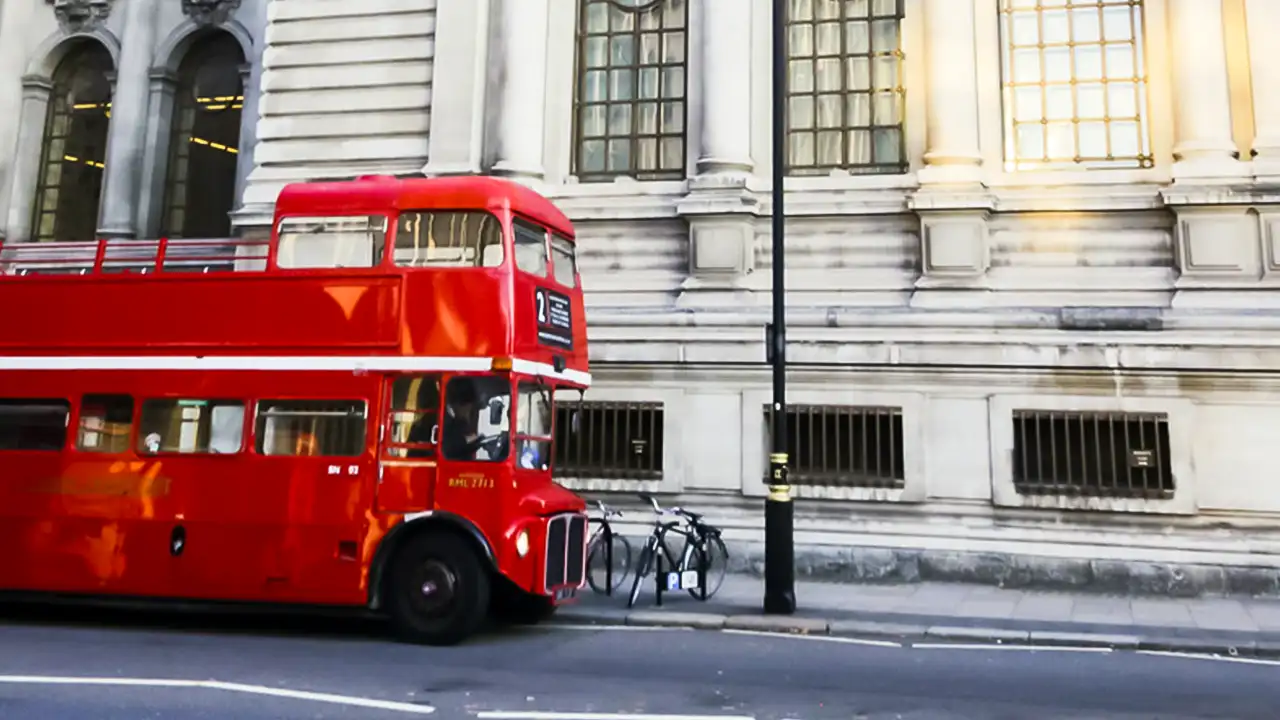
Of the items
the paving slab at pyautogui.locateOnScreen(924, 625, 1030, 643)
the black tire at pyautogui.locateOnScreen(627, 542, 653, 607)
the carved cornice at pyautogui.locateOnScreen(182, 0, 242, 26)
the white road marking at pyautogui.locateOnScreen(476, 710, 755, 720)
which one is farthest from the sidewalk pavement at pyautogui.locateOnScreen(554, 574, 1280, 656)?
the carved cornice at pyautogui.locateOnScreen(182, 0, 242, 26)

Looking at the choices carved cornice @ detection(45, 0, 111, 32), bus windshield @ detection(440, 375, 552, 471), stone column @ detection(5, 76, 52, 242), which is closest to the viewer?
bus windshield @ detection(440, 375, 552, 471)

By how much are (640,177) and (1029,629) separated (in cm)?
857

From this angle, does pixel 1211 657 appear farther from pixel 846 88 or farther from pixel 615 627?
pixel 846 88

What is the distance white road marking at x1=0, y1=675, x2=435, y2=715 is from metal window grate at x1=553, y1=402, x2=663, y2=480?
6.89 m

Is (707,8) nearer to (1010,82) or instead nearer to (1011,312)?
(1010,82)

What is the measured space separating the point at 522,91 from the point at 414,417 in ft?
24.7

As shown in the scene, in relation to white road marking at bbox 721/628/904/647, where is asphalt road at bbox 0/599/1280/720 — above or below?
below

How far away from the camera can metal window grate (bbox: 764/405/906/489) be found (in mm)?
12695

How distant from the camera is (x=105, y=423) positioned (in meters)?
9.60

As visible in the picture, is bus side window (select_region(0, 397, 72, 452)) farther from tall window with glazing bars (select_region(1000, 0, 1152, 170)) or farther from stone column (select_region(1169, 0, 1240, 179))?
stone column (select_region(1169, 0, 1240, 179))

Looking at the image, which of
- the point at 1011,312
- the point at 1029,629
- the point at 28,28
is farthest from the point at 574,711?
the point at 28,28

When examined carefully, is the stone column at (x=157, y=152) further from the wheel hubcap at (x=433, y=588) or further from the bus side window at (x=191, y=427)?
the wheel hubcap at (x=433, y=588)

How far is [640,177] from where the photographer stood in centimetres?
1484

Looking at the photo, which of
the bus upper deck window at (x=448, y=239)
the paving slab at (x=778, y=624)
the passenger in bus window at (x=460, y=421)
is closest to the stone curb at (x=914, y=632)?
the paving slab at (x=778, y=624)
